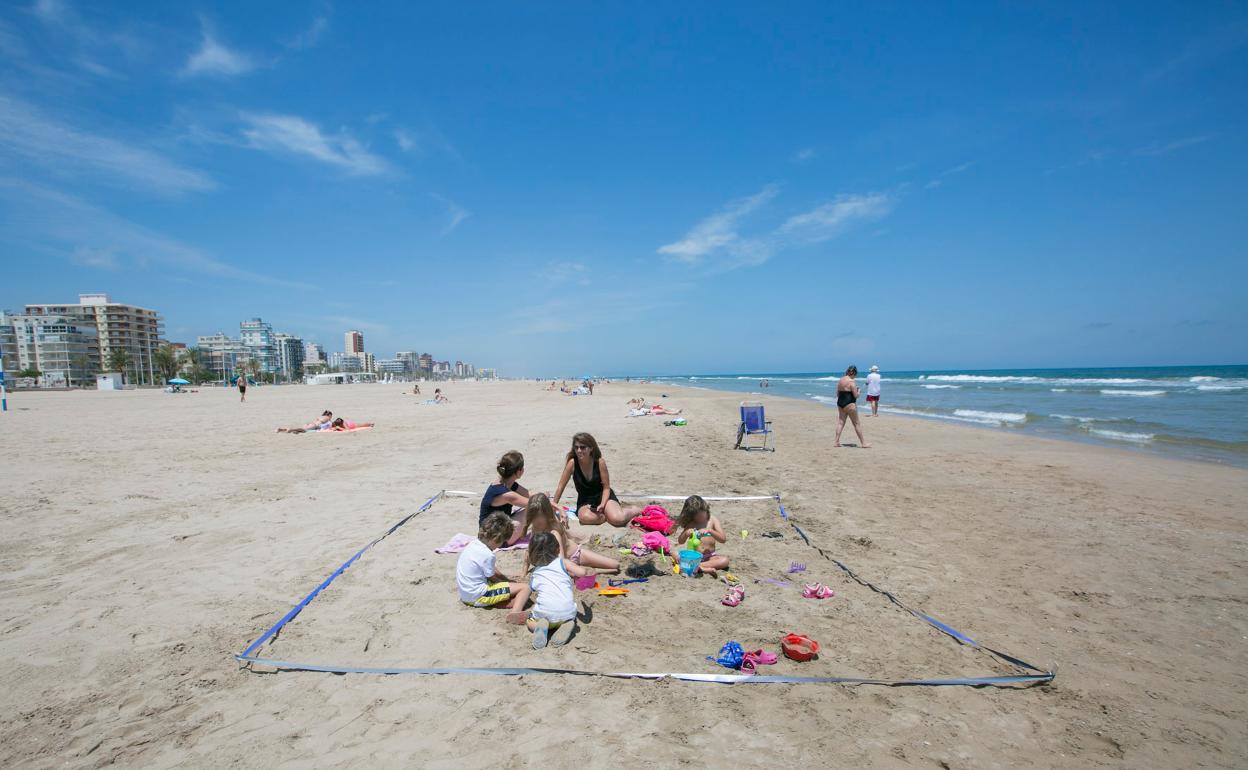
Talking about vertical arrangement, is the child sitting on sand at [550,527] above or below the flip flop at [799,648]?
above

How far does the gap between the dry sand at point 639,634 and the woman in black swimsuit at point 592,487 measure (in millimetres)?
335

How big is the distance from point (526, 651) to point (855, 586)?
2.76 meters

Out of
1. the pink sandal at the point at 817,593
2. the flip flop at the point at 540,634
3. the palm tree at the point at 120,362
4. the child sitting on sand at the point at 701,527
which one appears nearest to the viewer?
the flip flop at the point at 540,634

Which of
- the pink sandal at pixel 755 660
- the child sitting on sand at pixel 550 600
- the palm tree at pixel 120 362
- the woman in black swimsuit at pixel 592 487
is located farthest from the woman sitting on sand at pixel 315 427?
the palm tree at pixel 120 362

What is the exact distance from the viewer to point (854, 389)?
11859 millimetres

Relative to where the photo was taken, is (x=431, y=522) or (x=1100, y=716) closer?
(x=1100, y=716)

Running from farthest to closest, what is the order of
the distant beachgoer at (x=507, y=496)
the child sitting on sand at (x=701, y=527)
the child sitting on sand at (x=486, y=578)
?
the distant beachgoer at (x=507, y=496) < the child sitting on sand at (x=701, y=527) < the child sitting on sand at (x=486, y=578)

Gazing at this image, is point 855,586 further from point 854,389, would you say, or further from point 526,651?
point 854,389

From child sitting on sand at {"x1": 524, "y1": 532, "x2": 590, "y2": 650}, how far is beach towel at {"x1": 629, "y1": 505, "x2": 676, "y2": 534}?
201 cm

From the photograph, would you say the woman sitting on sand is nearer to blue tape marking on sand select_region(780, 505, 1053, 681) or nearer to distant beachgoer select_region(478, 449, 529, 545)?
distant beachgoer select_region(478, 449, 529, 545)

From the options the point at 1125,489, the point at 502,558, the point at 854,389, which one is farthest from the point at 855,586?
the point at 854,389

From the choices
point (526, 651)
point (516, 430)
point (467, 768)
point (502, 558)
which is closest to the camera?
point (467, 768)

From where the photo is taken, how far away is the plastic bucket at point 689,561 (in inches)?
179

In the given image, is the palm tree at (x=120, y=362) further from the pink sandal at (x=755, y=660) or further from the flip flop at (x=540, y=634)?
the pink sandal at (x=755, y=660)
